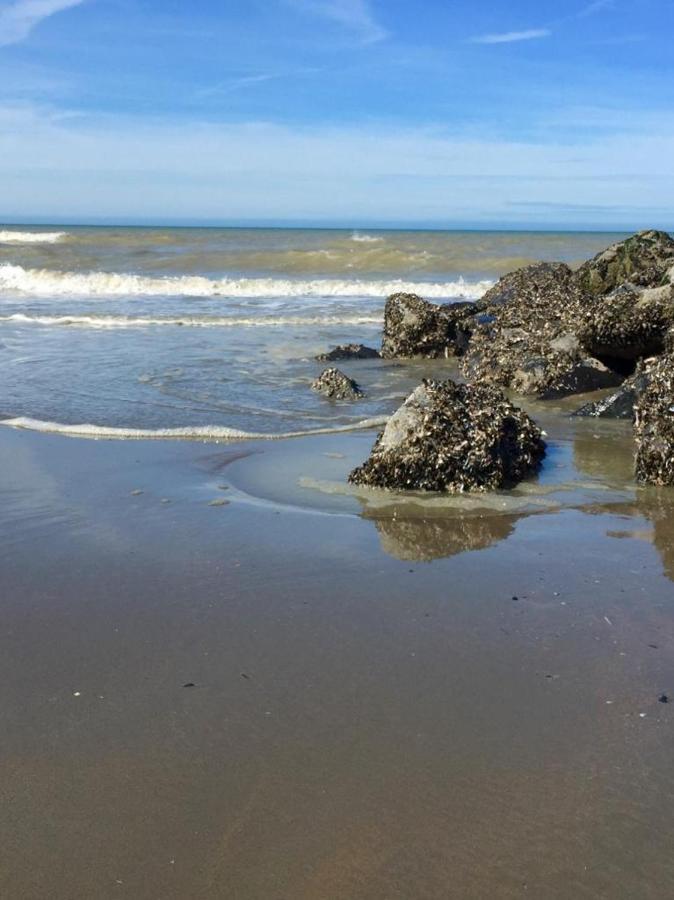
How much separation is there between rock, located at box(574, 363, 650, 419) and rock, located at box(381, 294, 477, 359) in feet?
14.8

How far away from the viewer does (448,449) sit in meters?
5.93

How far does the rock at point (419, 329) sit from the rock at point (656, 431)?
6.36m

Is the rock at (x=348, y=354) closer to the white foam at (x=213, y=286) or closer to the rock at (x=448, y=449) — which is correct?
the rock at (x=448, y=449)

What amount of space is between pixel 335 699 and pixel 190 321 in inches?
564

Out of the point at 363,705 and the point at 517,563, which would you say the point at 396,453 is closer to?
the point at 517,563

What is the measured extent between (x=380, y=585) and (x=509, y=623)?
2.22 ft

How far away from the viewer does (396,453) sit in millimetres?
5914

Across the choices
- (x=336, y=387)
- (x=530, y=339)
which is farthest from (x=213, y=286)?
(x=336, y=387)

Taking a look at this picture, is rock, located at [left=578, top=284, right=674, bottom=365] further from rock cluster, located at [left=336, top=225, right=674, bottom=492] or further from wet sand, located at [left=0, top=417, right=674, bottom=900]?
wet sand, located at [left=0, top=417, right=674, bottom=900]

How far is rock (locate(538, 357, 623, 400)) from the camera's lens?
9.50 metres

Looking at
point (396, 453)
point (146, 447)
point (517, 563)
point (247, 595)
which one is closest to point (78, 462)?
point (146, 447)

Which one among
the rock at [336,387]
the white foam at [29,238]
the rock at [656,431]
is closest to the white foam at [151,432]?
the rock at [336,387]

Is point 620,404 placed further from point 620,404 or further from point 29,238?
point 29,238

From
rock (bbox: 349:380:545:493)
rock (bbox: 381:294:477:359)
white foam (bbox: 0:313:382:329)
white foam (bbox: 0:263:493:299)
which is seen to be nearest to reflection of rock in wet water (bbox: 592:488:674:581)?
rock (bbox: 349:380:545:493)
